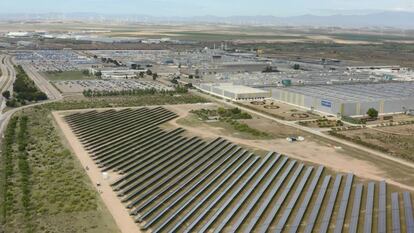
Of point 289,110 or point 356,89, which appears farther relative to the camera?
point 356,89

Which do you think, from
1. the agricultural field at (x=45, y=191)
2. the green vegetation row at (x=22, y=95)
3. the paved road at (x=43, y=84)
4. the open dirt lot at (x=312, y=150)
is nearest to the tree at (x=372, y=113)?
the open dirt lot at (x=312, y=150)

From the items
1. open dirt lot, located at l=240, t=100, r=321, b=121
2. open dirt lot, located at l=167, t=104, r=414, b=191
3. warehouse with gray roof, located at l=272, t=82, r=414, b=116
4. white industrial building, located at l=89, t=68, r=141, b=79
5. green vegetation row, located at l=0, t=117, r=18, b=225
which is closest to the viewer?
green vegetation row, located at l=0, t=117, r=18, b=225

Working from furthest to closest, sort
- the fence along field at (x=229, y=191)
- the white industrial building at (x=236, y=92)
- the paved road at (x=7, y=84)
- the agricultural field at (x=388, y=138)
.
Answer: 1. the white industrial building at (x=236, y=92)
2. the paved road at (x=7, y=84)
3. the agricultural field at (x=388, y=138)
4. the fence along field at (x=229, y=191)

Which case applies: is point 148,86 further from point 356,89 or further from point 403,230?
point 403,230

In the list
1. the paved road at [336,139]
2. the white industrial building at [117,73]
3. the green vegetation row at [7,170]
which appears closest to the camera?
the green vegetation row at [7,170]

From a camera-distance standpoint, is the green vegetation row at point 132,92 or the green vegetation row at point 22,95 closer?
the green vegetation row at point 22,95

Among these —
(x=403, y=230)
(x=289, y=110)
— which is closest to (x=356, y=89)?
(x=289, y=110)

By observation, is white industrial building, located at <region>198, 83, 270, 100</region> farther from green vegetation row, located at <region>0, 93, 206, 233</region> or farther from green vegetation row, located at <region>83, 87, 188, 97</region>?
green vegetation row, located at <region>0, 93, 206, 233</region>

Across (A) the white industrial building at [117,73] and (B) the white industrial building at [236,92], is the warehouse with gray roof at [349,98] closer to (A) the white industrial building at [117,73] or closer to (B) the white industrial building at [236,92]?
(B) the white industrial building at [236,92]

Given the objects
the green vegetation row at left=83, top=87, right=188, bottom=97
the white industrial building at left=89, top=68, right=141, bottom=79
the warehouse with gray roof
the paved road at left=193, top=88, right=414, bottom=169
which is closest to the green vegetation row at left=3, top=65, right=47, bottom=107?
the green vegetation row at left=83, top=87, right=188, bottom=97
